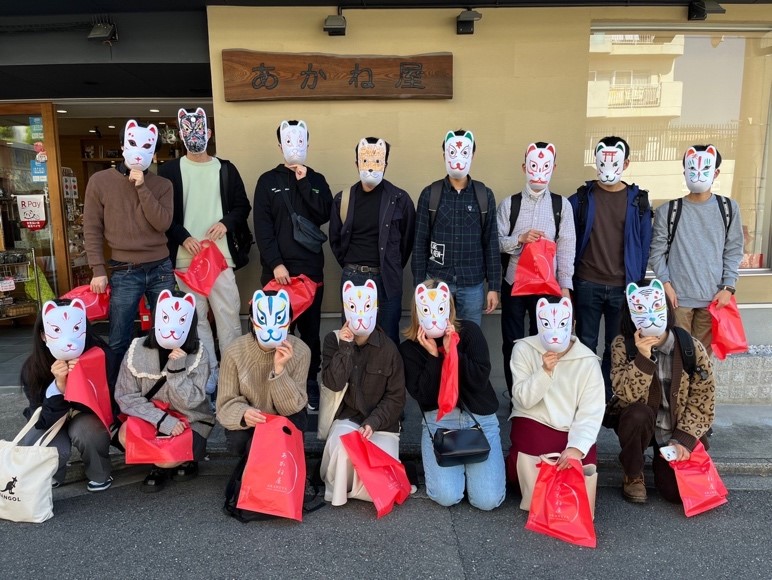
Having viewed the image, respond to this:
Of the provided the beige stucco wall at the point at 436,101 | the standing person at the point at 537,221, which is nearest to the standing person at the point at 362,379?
the standing person at the point at 537,221

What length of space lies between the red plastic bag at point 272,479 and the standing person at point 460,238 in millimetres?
1765

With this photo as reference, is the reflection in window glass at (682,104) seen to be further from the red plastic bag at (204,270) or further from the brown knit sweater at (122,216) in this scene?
the brown knit sweater at (122,216)

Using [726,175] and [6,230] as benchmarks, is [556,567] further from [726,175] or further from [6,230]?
[6,230]

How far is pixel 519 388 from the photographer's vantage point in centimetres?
351

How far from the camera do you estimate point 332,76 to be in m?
5.16

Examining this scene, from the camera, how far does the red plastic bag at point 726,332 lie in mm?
4258

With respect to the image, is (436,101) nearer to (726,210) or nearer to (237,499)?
(726,210)

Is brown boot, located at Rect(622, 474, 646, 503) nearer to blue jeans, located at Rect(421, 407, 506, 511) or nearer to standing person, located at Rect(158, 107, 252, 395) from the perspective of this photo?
blue jeans, located at Rect(421, 407, 506, 511)

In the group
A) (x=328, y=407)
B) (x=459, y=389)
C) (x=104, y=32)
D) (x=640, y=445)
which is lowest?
(x=640, y=445)

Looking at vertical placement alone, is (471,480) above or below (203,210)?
below

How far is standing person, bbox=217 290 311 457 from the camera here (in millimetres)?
3408

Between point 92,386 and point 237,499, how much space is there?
115 centimetres

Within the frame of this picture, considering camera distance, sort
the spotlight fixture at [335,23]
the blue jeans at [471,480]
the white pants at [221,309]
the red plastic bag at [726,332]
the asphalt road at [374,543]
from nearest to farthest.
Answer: the asphalt road at [374,543], the blue jeans at [471,480], the red plastic bag at [726,332], the white pants at [221,309], the spotlight fixture at [335,23]

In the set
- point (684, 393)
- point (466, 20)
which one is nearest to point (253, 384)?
point (684, 393)
